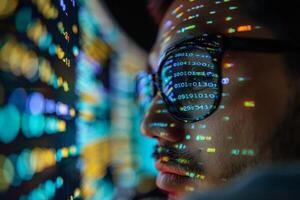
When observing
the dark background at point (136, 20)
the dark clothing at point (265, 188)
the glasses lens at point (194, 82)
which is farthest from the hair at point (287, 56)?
the dark background at point (136, 20)

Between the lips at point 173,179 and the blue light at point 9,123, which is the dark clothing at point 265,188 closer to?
the blue light at point 9,123

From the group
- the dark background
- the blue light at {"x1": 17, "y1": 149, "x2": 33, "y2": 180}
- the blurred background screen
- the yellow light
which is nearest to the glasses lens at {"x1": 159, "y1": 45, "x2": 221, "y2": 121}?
the yellow light

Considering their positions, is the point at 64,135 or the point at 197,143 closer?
the point at 64,135

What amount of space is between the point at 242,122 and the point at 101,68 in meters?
1.21

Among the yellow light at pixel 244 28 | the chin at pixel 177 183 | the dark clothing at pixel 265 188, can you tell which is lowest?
the chin at pixel 177 183

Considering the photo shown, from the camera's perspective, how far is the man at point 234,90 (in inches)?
42.4

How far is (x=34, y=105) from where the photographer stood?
0.72 metres

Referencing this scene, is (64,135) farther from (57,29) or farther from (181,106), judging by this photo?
(181,106)

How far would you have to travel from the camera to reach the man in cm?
108

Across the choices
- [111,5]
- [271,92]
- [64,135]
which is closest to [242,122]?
[271,92]

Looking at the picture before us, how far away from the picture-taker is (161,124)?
126cm

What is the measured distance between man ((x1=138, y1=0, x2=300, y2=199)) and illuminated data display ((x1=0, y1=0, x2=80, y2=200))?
1.10ft

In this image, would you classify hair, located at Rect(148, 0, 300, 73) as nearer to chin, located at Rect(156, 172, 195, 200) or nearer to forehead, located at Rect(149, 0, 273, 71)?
forehead, located at Rect(149, 0, 273, 71)

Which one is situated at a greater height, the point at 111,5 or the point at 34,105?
the point at 111,5
